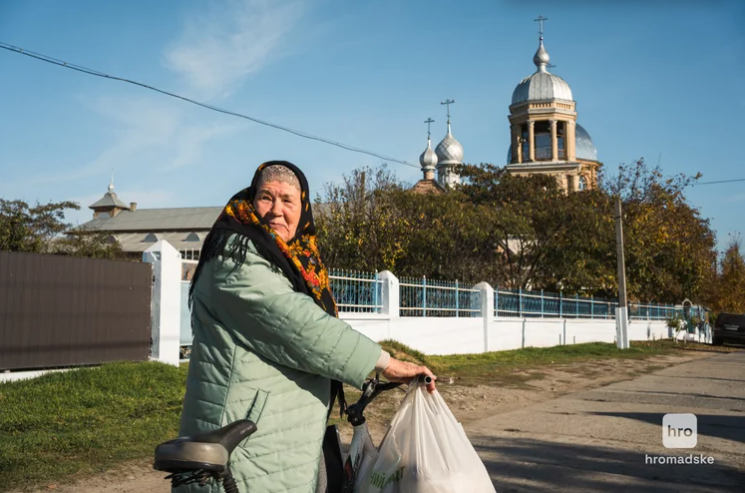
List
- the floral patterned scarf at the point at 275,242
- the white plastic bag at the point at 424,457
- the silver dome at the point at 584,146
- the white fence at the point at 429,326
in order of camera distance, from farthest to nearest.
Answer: the silver dome at the point at 584,146 < the white fence at the point at 429,326 < the white plastic bag at the point at 424,457 < the floral patterned scarf at the point at 275,242

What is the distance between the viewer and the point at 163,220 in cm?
7538

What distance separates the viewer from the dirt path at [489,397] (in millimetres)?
4828

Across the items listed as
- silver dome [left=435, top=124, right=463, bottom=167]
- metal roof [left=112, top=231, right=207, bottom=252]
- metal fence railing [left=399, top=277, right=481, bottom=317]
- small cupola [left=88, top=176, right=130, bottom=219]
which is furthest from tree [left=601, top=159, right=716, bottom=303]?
small cupola [left=88, top=176, right=130, bottom=219]

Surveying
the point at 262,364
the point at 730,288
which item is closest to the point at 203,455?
the point at 262,364

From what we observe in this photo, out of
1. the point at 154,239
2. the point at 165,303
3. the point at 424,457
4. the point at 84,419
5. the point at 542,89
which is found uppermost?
the point at 542,89

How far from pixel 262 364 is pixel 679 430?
6072mm

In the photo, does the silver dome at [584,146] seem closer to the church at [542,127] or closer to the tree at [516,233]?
the church at [542,127]

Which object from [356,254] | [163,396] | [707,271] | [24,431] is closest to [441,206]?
[356,254]

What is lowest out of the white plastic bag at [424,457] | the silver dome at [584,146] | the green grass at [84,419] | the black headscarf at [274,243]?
the green grass at [84,419]

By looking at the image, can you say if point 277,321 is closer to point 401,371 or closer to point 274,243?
point 274,243

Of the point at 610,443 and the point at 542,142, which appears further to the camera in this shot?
the point at 542,142

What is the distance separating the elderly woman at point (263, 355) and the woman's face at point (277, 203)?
91 millimetres

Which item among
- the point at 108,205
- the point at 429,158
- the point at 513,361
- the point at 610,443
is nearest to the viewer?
the point at 610,443

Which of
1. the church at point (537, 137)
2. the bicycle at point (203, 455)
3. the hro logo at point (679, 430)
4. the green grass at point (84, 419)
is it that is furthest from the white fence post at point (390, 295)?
the church at point (537, 137)
